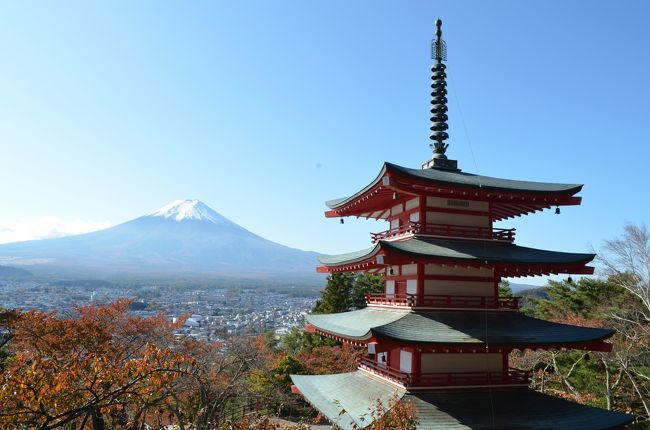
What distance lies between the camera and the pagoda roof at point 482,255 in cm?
1189

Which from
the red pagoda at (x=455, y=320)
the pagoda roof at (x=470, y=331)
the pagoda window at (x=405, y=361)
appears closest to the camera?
the pagoda roof at (x=470, y=331)

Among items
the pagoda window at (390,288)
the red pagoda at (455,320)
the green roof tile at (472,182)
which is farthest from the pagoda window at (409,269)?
the green roof tile at (472,182)

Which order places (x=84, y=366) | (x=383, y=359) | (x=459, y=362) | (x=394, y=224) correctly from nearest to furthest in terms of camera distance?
(x=84, y=366) < (x=459, y=362) < (x=383, y=359) < (x=394, y=224)

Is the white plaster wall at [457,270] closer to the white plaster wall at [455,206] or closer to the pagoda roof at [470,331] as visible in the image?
the pagoda roof at [470,331]

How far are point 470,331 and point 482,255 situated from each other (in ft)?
6.53

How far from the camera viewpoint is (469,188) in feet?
42.0

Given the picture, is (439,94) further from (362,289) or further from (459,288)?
(362,289)

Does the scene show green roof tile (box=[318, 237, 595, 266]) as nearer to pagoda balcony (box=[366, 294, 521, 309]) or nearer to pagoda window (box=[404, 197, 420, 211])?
pagoda window (box=[404, 197, 420, 211])

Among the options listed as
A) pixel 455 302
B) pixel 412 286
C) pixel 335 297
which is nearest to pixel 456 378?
pixel 455 302

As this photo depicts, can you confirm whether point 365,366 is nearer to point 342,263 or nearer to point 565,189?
point 342,263

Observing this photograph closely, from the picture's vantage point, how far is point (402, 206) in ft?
48.3

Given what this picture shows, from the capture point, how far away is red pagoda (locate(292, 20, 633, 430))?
11.4m

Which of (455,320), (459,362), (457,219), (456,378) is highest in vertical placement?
(457,219)

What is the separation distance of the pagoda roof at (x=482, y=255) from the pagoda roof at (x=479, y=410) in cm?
332
